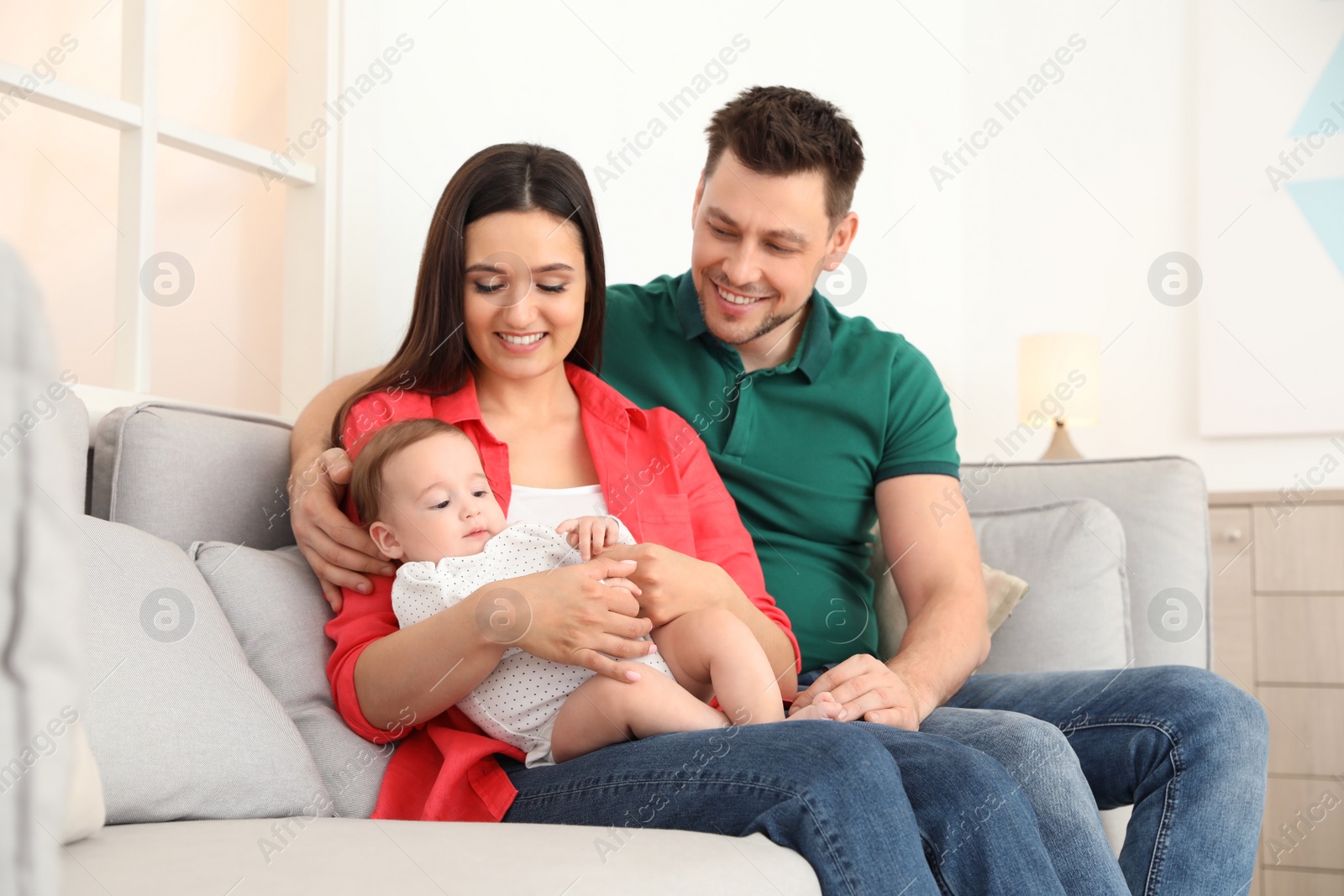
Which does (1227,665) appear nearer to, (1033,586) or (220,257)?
(1033,586)

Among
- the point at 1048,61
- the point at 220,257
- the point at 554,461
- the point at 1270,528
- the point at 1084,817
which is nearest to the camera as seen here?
the point at 1084,817

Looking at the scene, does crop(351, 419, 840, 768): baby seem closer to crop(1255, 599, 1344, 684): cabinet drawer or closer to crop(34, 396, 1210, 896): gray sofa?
crop(34, 396, 1210, 896): gray sofa

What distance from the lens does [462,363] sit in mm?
1479

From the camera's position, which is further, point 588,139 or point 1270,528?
point 1270,528

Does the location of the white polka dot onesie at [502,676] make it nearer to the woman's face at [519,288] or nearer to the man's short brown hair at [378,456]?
the man's short brown hair at [378,456]

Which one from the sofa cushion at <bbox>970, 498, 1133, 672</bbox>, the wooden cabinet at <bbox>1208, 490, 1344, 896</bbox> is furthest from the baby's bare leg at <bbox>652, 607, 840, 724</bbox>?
the wooden cabinet at <bbox>1208, 490, 1344, 896</bbox>

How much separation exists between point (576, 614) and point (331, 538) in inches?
13.8

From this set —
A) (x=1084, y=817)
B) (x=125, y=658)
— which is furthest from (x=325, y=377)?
(x=1084, y=817)

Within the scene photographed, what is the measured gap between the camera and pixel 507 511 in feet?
4.52

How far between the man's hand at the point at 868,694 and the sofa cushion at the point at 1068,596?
0.59 meters

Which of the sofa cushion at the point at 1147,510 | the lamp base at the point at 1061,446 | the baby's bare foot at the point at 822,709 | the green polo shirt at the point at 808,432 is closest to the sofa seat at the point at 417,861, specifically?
the baby's bare foot at the point at 822,709

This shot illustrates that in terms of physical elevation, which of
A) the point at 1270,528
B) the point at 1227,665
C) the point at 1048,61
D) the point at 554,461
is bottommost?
the point at 1227,665

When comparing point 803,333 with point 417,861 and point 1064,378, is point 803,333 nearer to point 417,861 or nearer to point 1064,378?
point 417,861

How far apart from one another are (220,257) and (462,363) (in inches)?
46.1
